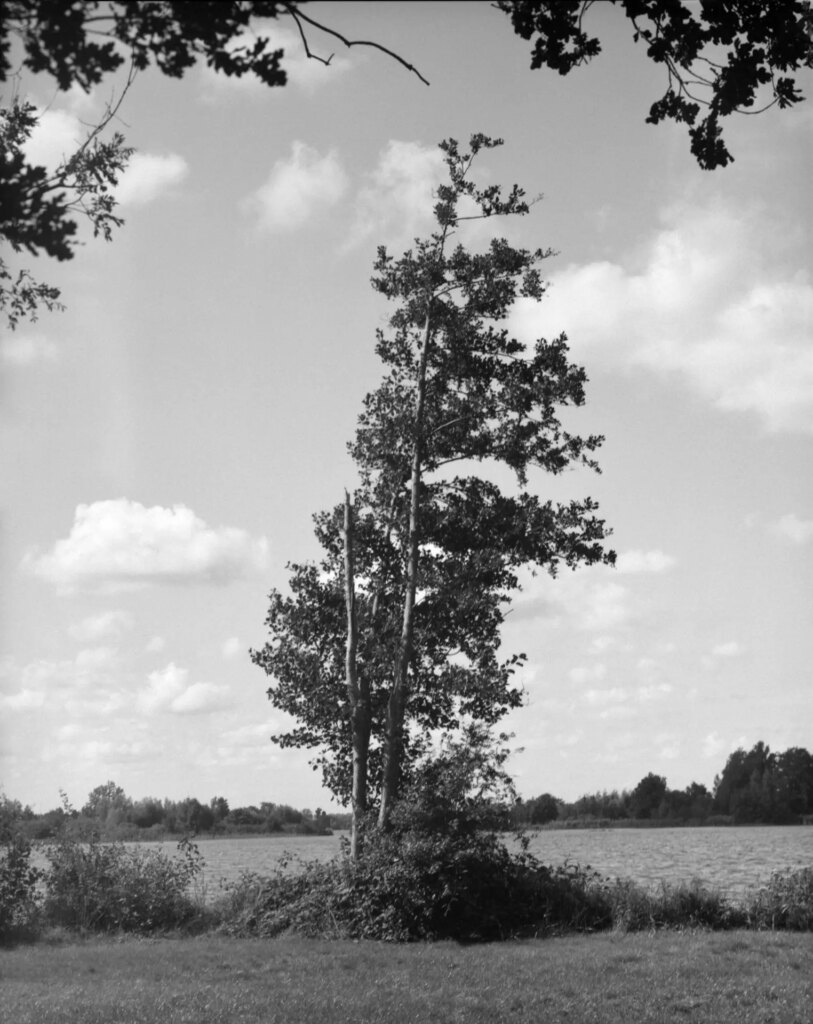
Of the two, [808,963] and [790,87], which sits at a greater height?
[790,87]

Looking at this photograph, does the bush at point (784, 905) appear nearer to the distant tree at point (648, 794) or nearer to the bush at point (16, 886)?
the bush at point (16, 886)

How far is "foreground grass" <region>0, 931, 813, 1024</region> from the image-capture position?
531 inches

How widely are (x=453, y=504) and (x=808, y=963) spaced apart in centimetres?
1203

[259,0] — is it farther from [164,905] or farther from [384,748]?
[164,905]

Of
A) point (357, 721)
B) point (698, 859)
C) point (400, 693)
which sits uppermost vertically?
point (400, 693)

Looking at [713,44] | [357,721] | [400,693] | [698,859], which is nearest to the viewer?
[713,44]

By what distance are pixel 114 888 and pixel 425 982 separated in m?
10.6

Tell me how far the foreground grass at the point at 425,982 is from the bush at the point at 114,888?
3.31 metres

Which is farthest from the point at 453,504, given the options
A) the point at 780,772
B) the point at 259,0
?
the point at 780,772

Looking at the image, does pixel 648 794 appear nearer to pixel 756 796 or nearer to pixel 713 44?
pixel 756 796

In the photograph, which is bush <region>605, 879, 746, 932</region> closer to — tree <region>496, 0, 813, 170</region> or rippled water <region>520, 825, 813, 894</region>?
rippled water <region>520, 825, 813, 894</region>

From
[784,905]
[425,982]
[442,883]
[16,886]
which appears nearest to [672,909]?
[784,905]

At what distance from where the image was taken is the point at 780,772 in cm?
8475

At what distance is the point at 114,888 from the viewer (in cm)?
2334
